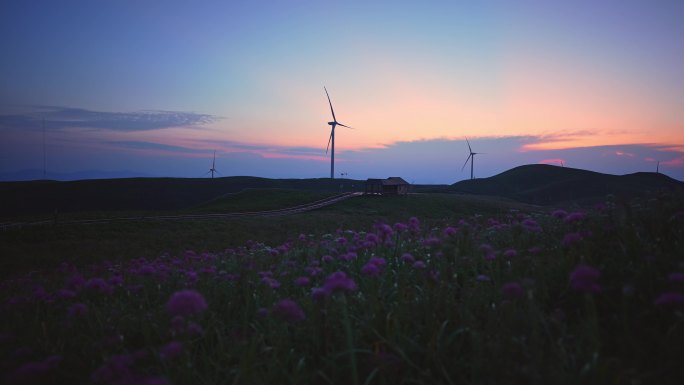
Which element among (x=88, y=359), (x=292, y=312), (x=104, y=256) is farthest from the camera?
(x=104, y=256)

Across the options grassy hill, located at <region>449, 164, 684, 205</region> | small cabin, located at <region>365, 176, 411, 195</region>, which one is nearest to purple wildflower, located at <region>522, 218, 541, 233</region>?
small cabin, located at <region>365, 176, 411, 195</region>

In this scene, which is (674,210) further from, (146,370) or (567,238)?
(146,370)

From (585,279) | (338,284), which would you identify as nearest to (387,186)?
(338,284)

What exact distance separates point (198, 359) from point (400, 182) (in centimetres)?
7352

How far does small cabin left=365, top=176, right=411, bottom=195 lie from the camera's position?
2958 inches

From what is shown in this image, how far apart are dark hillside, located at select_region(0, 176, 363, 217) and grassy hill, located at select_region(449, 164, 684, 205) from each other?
2472 inches

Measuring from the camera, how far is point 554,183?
141 m

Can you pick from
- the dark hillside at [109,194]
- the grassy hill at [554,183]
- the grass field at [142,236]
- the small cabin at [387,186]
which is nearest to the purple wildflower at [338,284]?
the grass field at [142,236]

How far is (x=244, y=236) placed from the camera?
36594 mm

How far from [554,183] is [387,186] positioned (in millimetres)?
95162

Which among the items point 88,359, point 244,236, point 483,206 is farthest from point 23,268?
point 483,206

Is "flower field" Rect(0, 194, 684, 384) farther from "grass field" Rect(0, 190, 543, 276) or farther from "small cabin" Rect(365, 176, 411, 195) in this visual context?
"small cabin" Rect(365, 176, 411, 195)

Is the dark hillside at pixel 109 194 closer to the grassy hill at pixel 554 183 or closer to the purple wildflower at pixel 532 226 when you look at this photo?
the grassy hill at pixel 554 183

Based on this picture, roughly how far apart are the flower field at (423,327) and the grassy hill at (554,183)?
11722 centimetres
